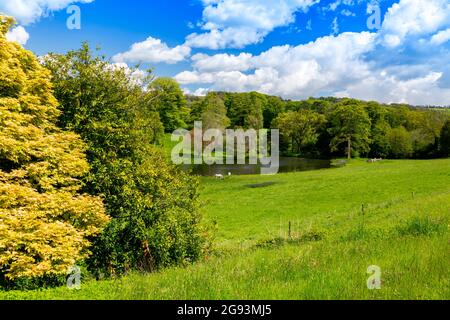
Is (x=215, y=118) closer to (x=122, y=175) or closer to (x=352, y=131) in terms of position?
(x=352, y=131)

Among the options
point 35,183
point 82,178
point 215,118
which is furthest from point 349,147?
point 35,183

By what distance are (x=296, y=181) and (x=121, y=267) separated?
1620 inches

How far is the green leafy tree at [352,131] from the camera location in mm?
104062

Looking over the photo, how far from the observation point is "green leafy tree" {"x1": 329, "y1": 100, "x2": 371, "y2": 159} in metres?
104

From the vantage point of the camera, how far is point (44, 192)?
13.3 m

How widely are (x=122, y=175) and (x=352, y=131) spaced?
324 ft

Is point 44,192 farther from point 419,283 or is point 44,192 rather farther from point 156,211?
point 419,283

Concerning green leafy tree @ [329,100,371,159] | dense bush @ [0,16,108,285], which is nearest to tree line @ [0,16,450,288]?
dense bush @ [0,16,108,285]

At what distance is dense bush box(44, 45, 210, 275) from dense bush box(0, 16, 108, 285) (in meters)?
1.15

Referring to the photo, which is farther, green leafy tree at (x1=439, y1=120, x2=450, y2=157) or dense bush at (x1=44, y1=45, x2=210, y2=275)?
green leafy tree at (x1=439, y1=120, x2=450, y2=157)

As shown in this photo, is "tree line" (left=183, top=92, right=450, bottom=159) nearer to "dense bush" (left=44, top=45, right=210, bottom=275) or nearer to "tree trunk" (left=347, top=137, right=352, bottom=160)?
"tree trunk" (left=347, top=137, right=352, bottom=160)

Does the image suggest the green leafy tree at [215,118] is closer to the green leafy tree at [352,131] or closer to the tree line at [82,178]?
the green leafy tree at [352,131]

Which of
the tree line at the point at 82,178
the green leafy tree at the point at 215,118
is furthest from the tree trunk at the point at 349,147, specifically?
the tree line at the point at 82,178
